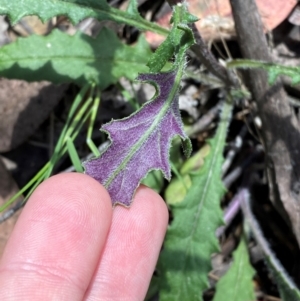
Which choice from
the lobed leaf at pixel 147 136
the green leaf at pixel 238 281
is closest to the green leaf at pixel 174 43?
the lobed leaf at pixel 147 136

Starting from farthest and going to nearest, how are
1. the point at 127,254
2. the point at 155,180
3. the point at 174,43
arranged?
the point at 155,180 < the point at 127,254 < the point at 174,43

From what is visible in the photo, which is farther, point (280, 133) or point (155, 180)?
point (155, 180)

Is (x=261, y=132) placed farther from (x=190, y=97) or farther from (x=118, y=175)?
(x=118, y=175)

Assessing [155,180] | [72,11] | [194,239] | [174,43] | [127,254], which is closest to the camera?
[174,43]

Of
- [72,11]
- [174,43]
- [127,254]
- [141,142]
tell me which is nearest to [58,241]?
[127,254]

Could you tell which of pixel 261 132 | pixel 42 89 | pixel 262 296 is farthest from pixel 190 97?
pixel 262 296

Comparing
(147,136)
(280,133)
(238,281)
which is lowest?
(238,281)

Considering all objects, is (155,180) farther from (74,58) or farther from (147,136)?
(147,136)
